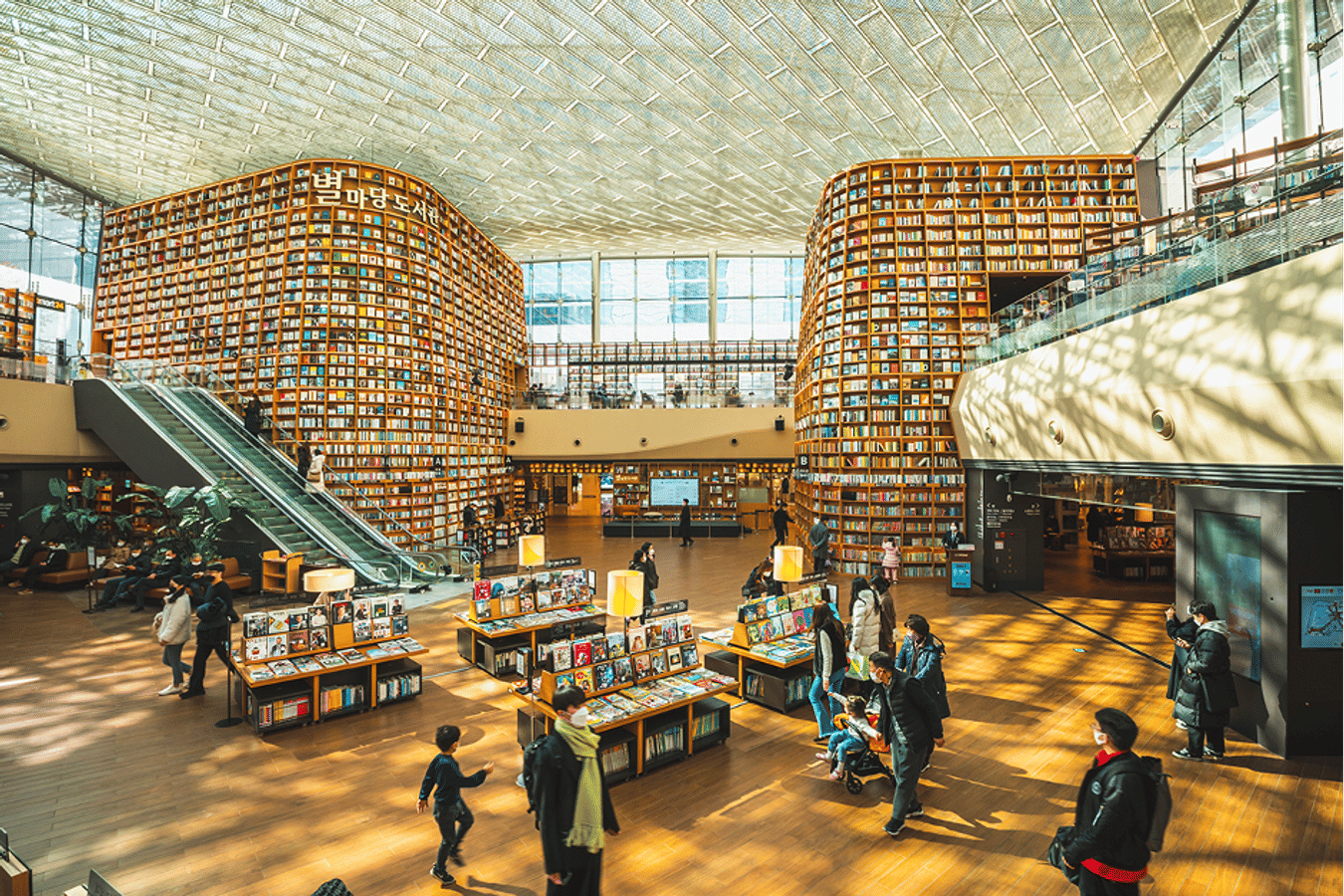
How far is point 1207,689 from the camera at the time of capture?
15.2 ft

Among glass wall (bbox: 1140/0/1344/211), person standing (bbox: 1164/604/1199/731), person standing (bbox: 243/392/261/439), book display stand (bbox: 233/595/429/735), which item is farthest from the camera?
person standing (bbox: 243/392/261/439)

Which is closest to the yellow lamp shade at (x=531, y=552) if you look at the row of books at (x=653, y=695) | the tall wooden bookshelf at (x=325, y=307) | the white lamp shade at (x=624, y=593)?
the white lamp shade at (x=624, y=593)

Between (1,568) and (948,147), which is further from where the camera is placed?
(948,147)

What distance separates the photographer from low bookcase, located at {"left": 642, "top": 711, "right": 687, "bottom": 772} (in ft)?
15.5

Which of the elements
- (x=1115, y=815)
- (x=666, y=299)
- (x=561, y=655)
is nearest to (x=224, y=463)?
(x=561, y=655)

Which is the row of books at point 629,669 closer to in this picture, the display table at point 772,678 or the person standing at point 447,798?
the display table at point 772,678

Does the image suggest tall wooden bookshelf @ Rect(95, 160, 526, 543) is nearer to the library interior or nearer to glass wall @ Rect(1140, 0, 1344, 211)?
the library interior

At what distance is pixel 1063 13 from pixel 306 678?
1402 centimetres

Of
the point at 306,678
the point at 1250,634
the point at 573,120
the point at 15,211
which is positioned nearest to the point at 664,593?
→ the point at 306,678

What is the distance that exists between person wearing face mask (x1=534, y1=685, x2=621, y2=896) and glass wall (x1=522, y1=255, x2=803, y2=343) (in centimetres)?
2310

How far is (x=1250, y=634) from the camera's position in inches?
199

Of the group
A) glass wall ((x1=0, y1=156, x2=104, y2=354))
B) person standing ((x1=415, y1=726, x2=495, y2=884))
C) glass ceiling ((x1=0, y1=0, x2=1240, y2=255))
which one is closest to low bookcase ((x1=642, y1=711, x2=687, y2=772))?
person standing ((x1=415, y1=726, x2=495, y2=884))

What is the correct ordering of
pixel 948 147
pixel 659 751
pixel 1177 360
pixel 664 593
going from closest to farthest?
pixel 659 751
pixel 1177 360
pixel 664 593
pixel 948 147

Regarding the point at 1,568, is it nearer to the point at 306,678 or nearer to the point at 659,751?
the point at 306,678
